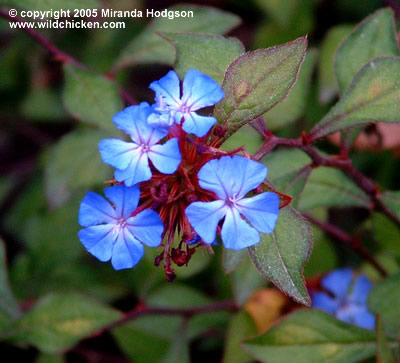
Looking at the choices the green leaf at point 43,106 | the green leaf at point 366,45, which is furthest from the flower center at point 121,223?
the green leaf at point 43,106

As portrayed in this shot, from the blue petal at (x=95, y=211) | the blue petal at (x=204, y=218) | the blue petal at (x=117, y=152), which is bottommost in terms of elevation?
the blue petal at (x=95, y=211)

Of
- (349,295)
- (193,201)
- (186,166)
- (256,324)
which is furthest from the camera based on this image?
(349,295)

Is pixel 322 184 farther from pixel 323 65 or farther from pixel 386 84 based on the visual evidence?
pixel 323 65

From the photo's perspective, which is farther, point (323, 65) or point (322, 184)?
point (323, 65)

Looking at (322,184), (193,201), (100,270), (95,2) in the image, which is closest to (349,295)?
(322,184)

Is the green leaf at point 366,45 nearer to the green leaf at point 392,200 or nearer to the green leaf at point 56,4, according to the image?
the green leaf at point 392,200

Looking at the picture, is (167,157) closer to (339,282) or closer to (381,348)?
(381,348)

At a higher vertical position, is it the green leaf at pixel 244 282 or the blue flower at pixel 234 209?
the blue flower at pixel 234 209

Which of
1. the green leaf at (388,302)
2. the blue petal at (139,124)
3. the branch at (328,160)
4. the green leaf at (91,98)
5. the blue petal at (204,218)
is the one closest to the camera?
the blue petal at (204,218)

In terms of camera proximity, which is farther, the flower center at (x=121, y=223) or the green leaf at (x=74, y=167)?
the green leaf at (x=74, y=167)
